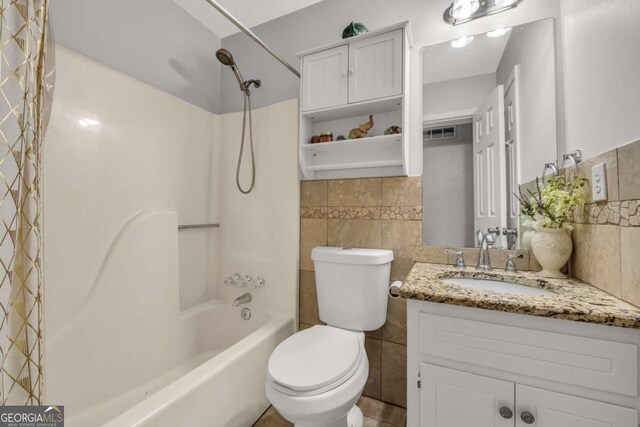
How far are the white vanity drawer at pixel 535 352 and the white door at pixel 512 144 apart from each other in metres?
0.65

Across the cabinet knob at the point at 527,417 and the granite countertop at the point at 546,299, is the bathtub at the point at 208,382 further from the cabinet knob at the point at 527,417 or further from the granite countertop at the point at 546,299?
the cabinet knob at the point at 527,417

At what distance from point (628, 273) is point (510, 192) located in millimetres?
603

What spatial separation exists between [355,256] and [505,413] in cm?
78

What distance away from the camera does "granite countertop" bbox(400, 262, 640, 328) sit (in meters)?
0.68

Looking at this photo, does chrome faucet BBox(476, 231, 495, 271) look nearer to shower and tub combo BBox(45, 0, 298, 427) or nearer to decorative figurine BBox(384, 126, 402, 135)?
decorative figurine BBox(384, 126, 402, 135)

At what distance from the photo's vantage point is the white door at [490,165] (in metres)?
1.31

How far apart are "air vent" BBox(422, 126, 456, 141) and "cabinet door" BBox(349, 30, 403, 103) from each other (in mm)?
268

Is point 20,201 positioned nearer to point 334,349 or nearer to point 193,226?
point 334,349

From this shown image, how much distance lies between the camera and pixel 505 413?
79cm

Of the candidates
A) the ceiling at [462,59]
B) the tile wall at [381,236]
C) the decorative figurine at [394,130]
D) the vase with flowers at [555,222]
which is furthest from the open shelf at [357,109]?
the vase with flowers at [555,222]

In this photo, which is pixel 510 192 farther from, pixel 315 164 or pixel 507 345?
pixel 315 164

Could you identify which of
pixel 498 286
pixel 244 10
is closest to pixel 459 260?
pixel 498 286

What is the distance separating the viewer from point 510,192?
50.9 inches

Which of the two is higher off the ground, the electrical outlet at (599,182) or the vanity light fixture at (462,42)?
the vanity light fixture at (462,42)
